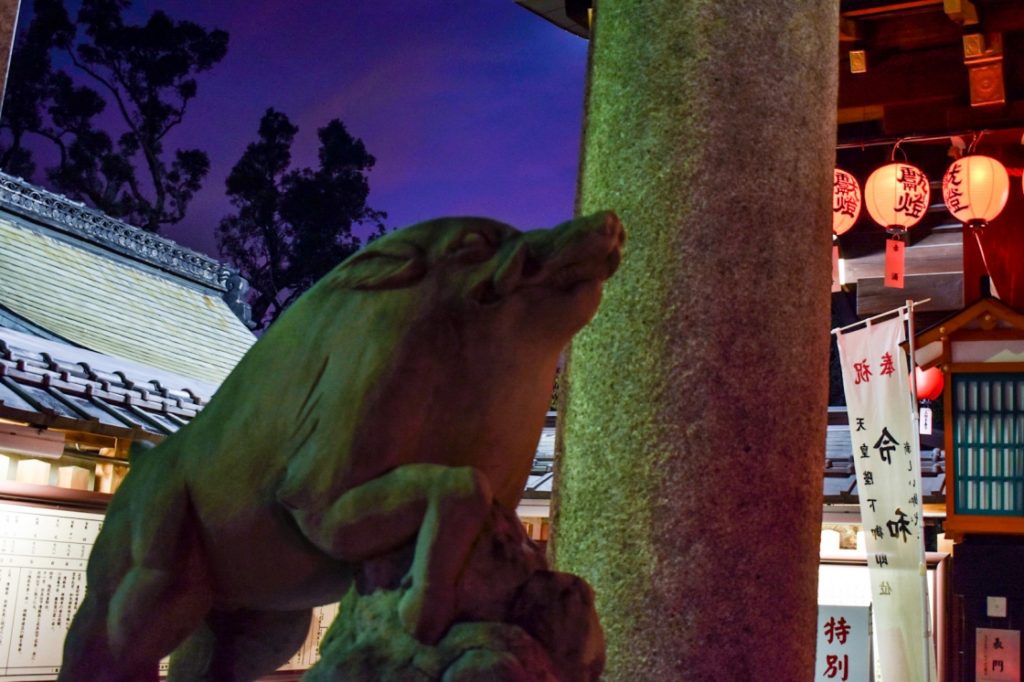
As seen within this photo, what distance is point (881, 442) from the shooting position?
221 inches

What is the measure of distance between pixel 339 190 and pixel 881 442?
1677 cm

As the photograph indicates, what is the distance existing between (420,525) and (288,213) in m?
19.6

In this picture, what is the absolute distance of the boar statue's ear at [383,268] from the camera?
1239 mm

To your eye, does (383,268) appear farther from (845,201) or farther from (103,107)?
(103,107)

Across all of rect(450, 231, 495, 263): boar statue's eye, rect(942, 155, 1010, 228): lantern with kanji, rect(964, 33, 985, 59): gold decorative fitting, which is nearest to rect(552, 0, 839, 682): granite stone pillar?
rect(450, 231, 495, 263): boar statue's eye

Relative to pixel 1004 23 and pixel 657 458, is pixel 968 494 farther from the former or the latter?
pixel 657 458

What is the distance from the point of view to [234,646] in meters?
1.34

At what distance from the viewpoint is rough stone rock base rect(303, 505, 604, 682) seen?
42.3 inches

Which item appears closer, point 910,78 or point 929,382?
point 910,78

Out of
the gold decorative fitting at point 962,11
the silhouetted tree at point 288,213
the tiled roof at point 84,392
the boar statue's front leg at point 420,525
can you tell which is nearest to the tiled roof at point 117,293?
the tiled roof at point 84,392

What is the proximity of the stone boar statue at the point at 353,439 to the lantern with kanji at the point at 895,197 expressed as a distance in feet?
20.2

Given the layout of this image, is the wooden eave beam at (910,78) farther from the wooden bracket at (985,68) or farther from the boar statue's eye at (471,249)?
the boar statue's eye at (471,249)

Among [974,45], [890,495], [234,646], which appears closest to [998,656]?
[890,495]

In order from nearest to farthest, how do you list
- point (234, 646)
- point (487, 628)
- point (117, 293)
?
point (487, 628) → point (234, 646) → point (117, 293)
